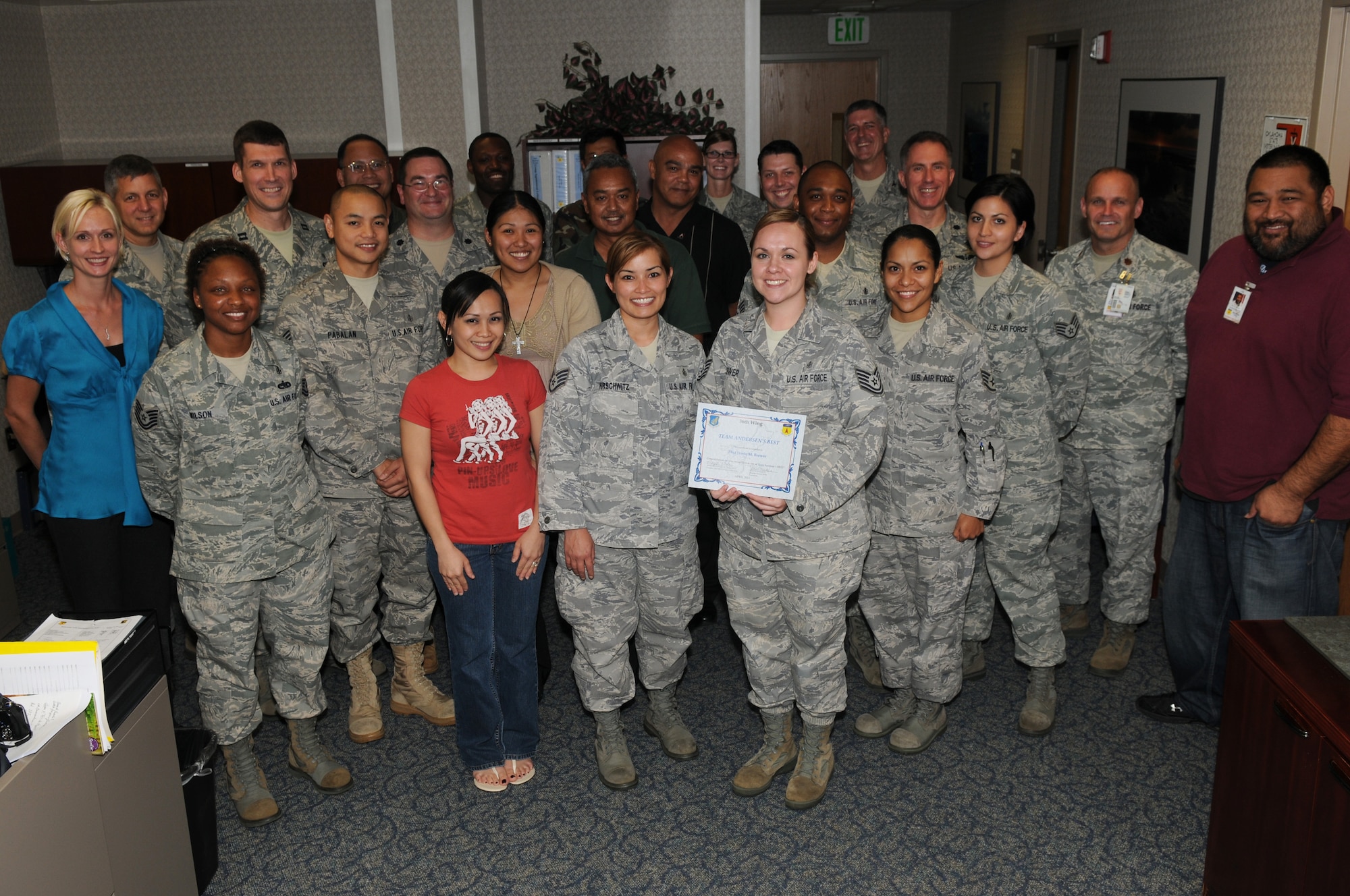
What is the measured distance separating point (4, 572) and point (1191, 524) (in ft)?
14.7

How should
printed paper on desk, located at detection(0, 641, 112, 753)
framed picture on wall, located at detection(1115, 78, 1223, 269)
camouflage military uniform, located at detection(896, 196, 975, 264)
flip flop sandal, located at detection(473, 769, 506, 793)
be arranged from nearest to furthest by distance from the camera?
1. printed paper on desk, located at detection(0, 641, 112, 753)
2. flip flop sandal, located at detection(473, 769, 506, 793)
3. camouflage military uniform, located at detection(896, 196, 975, 264)
4. framed picture on wall, located at detection(1115, 78, 1223, 269)

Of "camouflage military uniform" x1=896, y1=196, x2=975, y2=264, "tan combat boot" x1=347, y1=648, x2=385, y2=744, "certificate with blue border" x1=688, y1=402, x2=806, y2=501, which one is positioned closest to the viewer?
"certificate with blue border" x1=688, y1=402, x2=806, y2=501

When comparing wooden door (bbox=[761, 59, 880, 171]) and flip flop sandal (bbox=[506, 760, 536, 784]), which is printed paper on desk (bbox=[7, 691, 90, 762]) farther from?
wooden door (bbox=[761, 59, 880, 171])

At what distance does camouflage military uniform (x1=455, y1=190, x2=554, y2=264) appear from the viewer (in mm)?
4031

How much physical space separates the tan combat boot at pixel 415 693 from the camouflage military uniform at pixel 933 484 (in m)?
1.46

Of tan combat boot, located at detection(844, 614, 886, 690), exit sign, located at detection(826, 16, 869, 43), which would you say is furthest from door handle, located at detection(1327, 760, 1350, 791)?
exit sign, located at detection(826, 16, 869, 43)

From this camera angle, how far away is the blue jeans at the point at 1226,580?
2.90 meters

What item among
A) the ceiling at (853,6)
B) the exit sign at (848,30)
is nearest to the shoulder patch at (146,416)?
the ceiling at (853,6)

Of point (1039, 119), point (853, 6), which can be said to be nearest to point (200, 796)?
point (1039, 119)

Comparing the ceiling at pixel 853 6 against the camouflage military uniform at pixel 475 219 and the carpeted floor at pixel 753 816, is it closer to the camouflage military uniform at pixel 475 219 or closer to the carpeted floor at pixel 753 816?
the camouflage military uniform at pixel 475 219

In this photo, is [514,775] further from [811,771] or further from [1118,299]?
[1118,299]

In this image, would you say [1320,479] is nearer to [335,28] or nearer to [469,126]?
[469,126]

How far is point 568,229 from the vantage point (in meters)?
4.24

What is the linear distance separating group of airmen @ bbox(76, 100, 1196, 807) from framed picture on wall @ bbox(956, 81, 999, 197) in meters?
5.04
